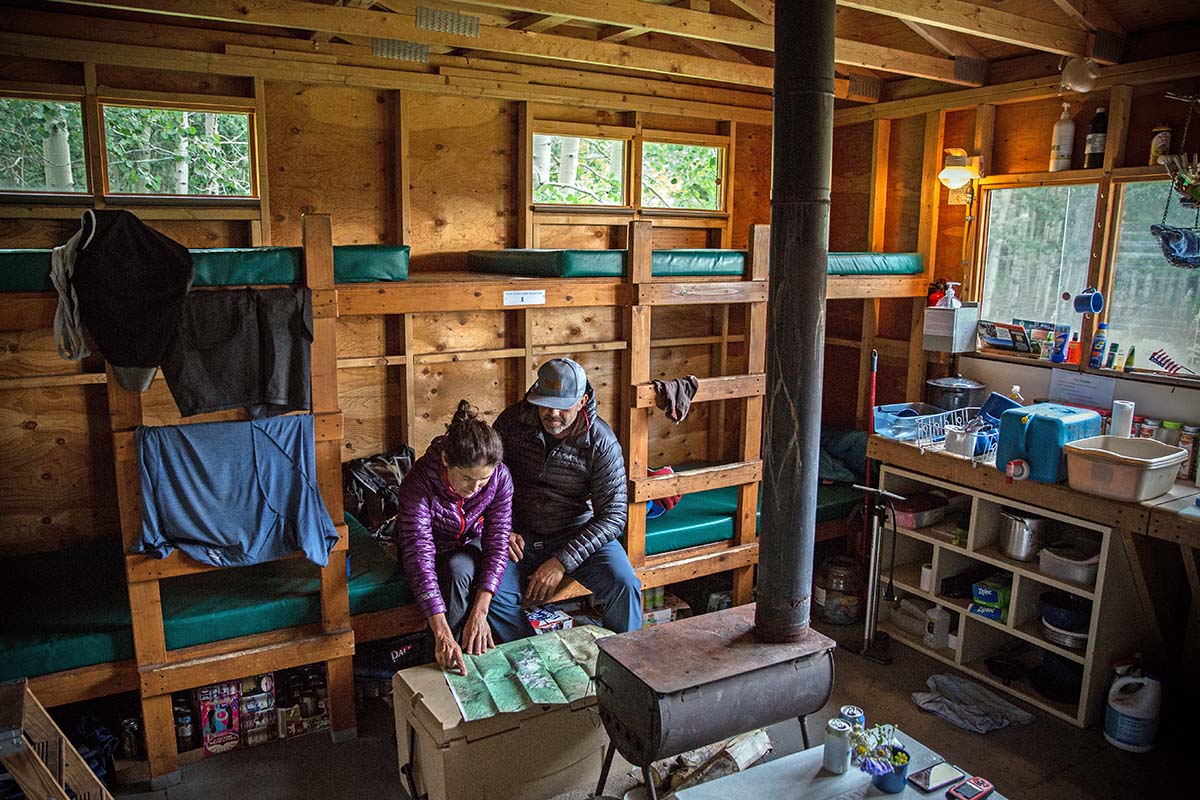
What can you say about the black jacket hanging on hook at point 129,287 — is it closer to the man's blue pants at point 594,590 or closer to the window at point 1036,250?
the man's blue pants at point 594,590

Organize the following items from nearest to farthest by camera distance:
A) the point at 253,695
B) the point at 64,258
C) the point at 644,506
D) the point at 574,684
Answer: the point at 64,258, the point at 574,684, the point at 253,695, the point at 644,506

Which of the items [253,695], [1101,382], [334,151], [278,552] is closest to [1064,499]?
[1101,382]

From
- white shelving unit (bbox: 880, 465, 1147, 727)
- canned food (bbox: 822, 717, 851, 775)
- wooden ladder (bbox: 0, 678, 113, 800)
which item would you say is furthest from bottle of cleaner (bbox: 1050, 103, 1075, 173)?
wooden ladder (bbox: 0, 678, 113, 800)

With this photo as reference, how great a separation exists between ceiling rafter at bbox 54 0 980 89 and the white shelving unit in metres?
2.46

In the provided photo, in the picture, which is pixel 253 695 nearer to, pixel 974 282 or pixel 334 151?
pixel 334 151

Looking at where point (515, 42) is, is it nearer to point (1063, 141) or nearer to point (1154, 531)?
point (1063, 141)

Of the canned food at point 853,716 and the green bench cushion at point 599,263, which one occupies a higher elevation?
the green bench cushion at point 599,263

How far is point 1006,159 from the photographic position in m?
5.55

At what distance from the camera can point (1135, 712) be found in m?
3.98

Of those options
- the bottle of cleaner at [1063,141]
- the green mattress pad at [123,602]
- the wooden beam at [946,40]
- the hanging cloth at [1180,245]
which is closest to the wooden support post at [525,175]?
the green mattress pad at [123,602]

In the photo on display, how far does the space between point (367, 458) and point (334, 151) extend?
1817 millimetres

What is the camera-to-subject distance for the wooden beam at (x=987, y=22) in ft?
13.8

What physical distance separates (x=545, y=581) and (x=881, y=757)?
5.62 feet

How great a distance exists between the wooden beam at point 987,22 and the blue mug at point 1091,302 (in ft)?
4.32
